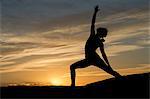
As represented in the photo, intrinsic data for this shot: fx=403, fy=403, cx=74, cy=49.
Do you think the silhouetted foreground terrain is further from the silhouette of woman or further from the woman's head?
the woman's head

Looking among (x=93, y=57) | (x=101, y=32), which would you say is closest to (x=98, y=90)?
(x=93, y=57)

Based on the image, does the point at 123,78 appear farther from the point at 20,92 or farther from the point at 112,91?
the point at 20,92

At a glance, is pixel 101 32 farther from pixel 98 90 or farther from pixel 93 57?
pixel 98 90

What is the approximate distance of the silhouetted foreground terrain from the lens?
1584cm

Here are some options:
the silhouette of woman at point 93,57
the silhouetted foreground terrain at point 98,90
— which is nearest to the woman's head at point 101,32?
the silhouette of woman at point 93,57

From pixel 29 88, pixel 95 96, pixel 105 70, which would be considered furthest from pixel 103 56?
pixel 29 88

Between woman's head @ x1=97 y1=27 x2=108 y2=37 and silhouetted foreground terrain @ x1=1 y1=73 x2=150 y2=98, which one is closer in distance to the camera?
silhouetted foreground terrain @ x1=1 y1=73 x2=150 y2=98

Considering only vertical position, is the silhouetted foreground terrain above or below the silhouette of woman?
below

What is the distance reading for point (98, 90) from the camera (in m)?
16.2

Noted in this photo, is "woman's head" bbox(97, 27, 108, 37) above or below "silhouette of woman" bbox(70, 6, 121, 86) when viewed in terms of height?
above

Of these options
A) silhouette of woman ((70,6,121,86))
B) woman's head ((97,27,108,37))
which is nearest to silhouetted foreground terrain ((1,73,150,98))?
silhouette of woman ((70,6,121,86))

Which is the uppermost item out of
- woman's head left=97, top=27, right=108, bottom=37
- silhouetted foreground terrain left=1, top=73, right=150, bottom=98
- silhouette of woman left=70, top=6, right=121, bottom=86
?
woman's head left=97, top=27, right=108, bottom=37

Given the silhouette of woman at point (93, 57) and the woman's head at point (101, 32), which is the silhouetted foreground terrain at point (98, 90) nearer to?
the silhouette of woman at point (93, 57)

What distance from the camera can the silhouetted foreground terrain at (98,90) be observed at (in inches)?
624
